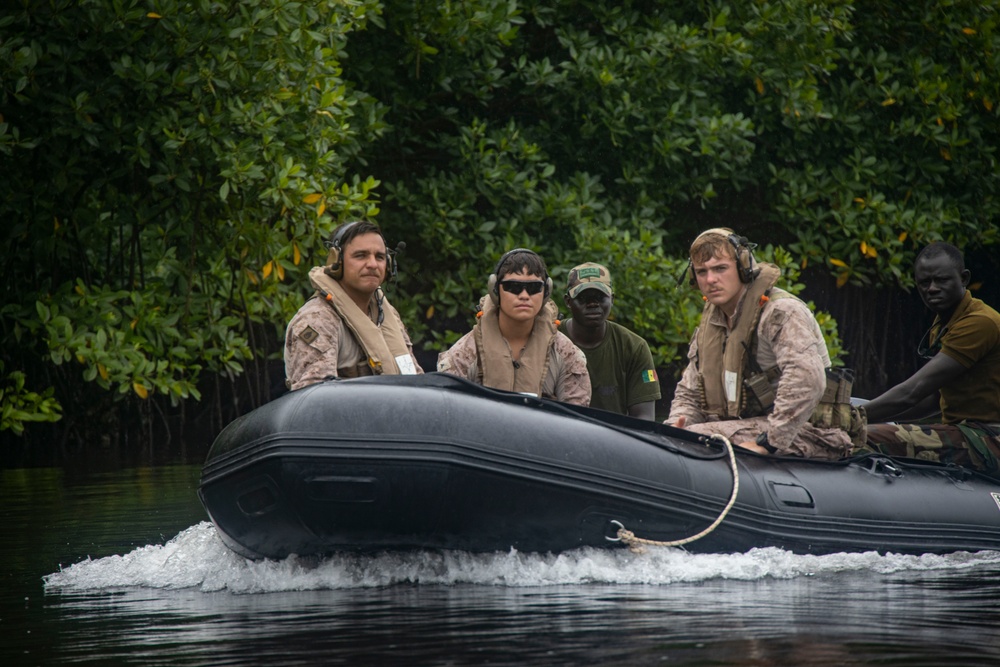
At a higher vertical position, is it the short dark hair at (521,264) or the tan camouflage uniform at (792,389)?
the short dark hair at (521,264)

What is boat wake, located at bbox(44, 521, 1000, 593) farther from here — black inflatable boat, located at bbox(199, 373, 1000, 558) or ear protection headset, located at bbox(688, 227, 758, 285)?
ear protection headset, located at bbox(688, 227, 758, 285)

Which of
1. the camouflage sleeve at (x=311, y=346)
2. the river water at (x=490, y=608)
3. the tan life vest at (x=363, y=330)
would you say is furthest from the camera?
the tan life vest at (x=363, y=330)

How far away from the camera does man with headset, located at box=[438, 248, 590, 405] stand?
545cm

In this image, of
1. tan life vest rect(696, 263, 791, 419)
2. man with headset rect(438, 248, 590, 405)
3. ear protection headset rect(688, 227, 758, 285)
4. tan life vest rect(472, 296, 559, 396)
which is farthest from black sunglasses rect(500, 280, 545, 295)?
tan life vest rect(696, 263, 791, 419)

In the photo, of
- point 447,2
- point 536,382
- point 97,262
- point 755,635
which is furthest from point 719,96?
point 755,635

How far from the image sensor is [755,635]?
3832 millimetres

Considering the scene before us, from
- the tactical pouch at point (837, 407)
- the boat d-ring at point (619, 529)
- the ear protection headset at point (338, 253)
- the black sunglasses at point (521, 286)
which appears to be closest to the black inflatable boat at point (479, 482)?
the boat d-ring at point (619, 529)

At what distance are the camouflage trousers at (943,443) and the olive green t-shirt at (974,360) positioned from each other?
0.35ft

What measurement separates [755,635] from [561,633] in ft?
1.71

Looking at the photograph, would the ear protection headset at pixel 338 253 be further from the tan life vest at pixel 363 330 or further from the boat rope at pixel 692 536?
the boat rope at pixel 692 536

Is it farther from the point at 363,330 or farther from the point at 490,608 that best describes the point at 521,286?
the point at 490,608

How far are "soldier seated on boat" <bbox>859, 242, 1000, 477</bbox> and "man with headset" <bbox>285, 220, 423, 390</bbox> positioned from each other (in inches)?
82.9

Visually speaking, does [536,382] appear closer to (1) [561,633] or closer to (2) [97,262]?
(1) [561,633]

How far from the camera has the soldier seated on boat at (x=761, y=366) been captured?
17.6 ft
